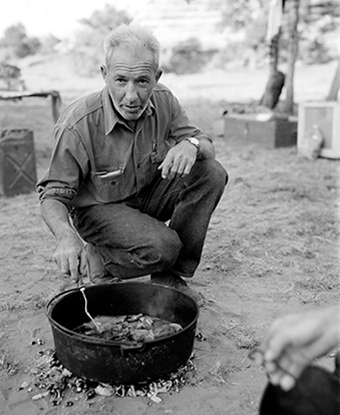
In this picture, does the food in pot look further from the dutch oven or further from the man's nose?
the man's nose

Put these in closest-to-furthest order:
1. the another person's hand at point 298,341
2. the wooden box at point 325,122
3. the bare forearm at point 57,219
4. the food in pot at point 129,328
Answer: the another person's hand at point 298,341, the bare forearm at point 57,219, the food in pot at point 129,328, the wooden box at point 325,122

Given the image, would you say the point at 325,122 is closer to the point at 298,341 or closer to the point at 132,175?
the point at 132,175

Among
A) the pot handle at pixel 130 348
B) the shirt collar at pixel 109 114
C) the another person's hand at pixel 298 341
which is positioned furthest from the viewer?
the shirt collar at pixel 109 114

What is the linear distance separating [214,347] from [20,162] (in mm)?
4025

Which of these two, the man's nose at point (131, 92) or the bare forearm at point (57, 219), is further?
the man's nose at point (131, 92)

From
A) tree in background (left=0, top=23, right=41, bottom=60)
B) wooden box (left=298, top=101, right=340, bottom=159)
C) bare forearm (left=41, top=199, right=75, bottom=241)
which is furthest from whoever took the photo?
tree in background (left=0, top=23, right=41, bottom=60)

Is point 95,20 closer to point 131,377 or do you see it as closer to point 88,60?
point 88,60

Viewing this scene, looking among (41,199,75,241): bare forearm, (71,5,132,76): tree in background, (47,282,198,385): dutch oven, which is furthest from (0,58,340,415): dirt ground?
(71,5,132,76): tree in background

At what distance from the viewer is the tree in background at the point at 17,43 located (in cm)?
2191

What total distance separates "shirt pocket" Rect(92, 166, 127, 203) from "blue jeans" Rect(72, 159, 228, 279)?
44 millimetres

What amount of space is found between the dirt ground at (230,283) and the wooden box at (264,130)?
184 centimetres

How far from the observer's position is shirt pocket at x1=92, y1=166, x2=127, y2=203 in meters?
2.98

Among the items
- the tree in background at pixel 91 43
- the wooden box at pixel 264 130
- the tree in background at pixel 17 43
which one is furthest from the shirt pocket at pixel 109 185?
the tree in background at pixel 17 43

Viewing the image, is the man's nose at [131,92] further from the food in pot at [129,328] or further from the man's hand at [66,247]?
the food in pot at [129,328]
